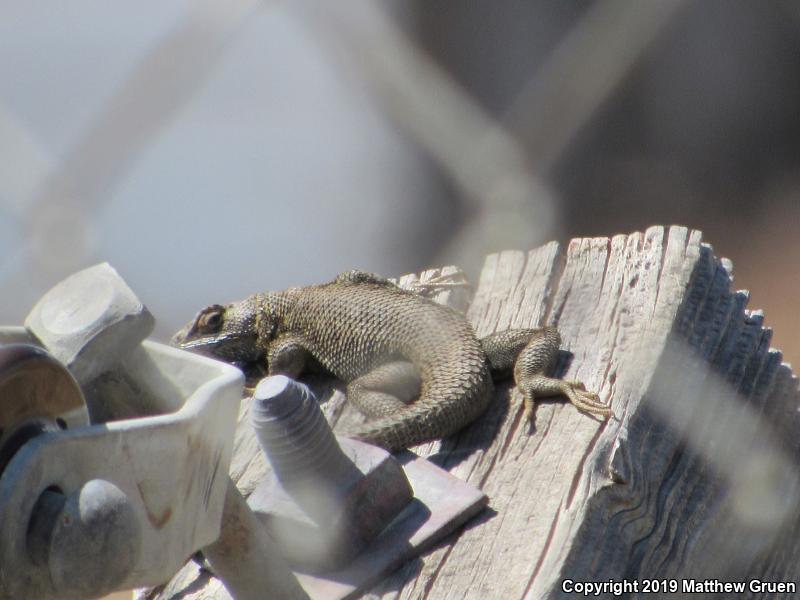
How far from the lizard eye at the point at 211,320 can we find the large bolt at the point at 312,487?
69.8 inches

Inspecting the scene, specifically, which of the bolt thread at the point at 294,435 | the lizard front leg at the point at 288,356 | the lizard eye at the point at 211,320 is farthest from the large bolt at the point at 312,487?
the lizard eye at the point at 211,320

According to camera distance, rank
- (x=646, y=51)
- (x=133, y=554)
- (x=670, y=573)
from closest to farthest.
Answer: (x=133, y=554), (x=670, y=573), (x=646, y=51)

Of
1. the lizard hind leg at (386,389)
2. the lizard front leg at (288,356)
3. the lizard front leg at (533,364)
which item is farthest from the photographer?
the lizard front leg at (288,356)

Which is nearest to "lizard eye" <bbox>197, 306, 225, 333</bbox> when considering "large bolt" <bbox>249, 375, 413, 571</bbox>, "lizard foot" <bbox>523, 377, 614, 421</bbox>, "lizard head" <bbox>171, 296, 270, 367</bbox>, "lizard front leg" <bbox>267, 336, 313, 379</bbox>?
"lizard head" <bbox>171, 296, 270, 367</bbox>

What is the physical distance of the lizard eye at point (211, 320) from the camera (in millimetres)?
3402

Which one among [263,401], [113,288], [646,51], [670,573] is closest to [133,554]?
[113,288]

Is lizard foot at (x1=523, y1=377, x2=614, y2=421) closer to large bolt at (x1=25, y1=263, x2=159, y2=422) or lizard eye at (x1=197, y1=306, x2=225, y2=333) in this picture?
large bolt at (x1=25, y1=263, x2=159, y2=422)

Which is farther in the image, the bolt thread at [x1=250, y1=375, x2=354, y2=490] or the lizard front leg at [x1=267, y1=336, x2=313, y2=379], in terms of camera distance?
the lizard front leg at [x1=267, y1=336, x2=313, y2=379]

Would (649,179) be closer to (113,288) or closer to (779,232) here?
(779,232)

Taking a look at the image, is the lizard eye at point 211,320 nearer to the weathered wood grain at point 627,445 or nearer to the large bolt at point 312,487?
the weathered wood grain at point 627,445

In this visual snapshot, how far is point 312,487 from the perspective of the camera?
63.9 inches

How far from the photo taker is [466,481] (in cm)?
180

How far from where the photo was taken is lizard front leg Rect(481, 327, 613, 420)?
6.34 feet

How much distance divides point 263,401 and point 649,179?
5.78 metres
